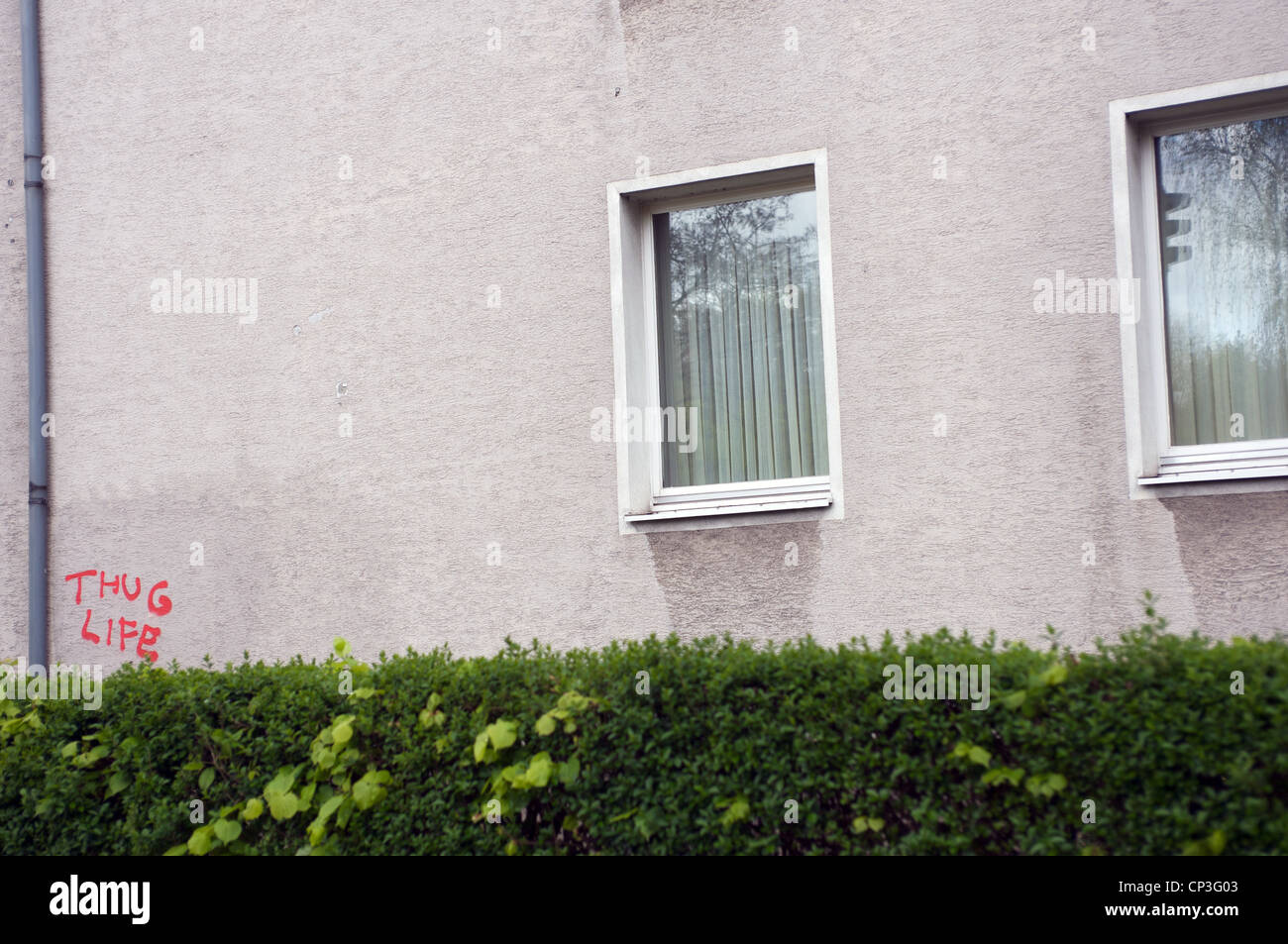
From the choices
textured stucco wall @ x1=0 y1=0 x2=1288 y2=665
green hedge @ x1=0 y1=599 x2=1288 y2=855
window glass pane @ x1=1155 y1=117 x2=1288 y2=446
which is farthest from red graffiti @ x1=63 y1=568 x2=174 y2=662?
window glass pane @ x1=1155 y1=117 x2=1288 y2=446

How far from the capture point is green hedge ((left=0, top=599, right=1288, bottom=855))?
10.6 ft

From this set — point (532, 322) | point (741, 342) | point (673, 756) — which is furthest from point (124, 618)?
point (673, 756)

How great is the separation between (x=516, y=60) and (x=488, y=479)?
231 centimetres

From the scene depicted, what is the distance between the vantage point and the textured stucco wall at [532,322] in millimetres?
5402

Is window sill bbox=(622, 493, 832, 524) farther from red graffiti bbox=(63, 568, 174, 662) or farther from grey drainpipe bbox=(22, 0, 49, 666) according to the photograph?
grey drainpipe bbox=(22, 0, 49, 666)

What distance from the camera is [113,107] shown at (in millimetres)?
7605

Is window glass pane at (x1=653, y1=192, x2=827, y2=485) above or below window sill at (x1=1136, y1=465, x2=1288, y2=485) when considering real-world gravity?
above

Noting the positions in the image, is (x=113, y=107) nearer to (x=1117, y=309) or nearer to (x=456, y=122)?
(x=456, y=122)

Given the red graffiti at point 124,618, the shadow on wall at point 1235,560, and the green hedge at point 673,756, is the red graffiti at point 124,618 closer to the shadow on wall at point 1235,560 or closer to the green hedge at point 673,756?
the green hedge at point 673,756

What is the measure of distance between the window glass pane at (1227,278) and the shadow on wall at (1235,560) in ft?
1.46

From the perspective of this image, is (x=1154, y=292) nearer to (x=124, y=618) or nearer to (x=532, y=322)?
(x=532, y=322)

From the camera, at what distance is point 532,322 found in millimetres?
6434

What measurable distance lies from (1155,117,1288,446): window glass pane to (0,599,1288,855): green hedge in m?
1.80
